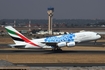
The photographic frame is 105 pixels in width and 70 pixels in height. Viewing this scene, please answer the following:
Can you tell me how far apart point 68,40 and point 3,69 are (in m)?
37.4

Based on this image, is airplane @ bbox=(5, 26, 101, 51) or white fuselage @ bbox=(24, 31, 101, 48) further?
white fuselage @ bbox=(24, 31, 101, 48)

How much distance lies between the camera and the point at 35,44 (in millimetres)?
63750

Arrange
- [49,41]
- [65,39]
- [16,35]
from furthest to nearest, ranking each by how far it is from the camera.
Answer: [49,41] < [65,39] < [16,35]

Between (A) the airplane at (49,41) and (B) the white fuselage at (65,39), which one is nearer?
(A) the airplane at (49,41)

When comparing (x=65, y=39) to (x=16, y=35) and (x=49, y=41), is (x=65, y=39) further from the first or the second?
(x=16, y=35)

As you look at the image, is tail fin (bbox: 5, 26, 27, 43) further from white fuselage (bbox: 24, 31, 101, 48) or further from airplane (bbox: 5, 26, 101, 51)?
white fuselage (bbox: 24, 31, 101, 48)

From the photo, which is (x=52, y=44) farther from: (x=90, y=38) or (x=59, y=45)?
(x=90, y=38)

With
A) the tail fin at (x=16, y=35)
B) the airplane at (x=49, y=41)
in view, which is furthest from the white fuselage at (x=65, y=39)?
the tail fin at (x=16, y=35)

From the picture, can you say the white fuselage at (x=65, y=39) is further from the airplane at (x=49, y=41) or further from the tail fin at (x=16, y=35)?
the tail fin at (x=16, y=35)

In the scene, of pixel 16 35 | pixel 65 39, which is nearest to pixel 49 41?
pixel 65 39

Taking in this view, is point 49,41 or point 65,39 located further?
point 49,41

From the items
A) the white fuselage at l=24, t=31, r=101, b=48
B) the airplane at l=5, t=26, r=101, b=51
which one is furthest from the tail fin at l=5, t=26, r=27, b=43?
the white fuselage at l=24, t=31, r=101, b=48

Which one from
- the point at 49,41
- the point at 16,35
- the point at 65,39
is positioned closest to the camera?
the point at 16,35
